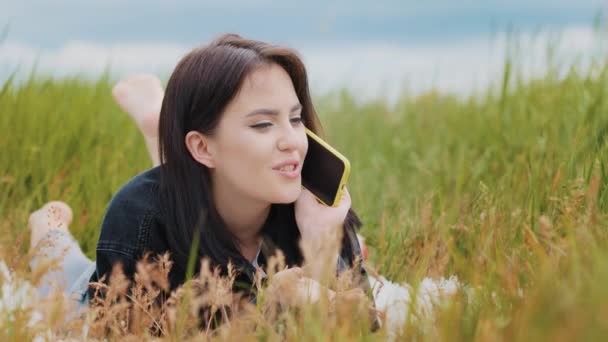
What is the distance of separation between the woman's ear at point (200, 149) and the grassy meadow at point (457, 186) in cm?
67

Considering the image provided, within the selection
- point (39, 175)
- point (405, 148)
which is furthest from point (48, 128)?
point (405, 148)

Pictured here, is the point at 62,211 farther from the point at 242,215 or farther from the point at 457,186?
the point at 457,186

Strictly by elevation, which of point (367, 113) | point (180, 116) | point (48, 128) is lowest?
point (367, 113)

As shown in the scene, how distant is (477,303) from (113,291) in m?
0.98

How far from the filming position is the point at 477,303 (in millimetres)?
1961

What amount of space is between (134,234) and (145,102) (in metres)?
1.46

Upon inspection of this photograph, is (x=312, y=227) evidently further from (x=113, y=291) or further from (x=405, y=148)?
(x=405, y=148)

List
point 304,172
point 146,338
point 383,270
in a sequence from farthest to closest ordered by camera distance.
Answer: point 383,270, point 304,172, point 146,338

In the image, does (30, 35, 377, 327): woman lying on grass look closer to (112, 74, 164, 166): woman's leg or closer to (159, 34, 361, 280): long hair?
(159, 34, 361, 280): long hair

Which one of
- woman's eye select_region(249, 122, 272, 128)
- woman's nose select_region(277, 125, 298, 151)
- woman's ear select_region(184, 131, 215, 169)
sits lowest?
woman's ear select_region(184, 131, 215, 169)

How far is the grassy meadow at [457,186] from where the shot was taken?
1.70 meters

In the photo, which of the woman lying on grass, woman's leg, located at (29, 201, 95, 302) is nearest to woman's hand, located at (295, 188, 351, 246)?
the woman lying on grass

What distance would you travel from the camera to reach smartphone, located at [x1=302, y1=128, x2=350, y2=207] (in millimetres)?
2754

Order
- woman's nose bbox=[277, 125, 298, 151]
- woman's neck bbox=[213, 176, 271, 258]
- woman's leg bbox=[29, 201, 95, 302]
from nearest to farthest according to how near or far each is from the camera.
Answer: woman's nose bbox=[277, 125, 298, 151]
woman's neck bbox=[213, 176, 271, 258]
woman's leg bbox=[29, 201, 95, 302]
